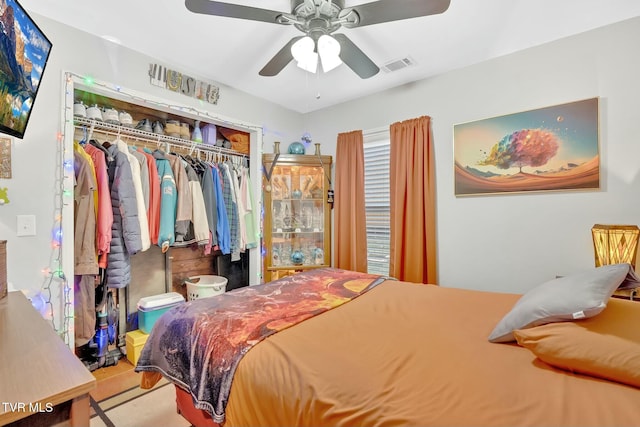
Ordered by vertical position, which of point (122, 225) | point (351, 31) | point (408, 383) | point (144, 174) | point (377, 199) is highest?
point (351, 31)

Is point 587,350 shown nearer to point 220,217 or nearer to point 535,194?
point 535,194

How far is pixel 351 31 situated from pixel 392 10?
0.69 meters

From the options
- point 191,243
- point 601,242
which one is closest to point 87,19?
point 191,243

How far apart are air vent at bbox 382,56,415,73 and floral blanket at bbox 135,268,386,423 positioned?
194 centimetres

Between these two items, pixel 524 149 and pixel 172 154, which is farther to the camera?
pixel 172 154

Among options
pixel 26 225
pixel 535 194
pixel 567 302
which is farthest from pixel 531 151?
pixel 26 225

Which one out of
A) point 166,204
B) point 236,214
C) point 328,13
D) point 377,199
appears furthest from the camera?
point 377,199

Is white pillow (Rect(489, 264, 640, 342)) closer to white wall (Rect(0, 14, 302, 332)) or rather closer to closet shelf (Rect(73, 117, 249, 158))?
white wall (Rect(0, 14, 302, 332))

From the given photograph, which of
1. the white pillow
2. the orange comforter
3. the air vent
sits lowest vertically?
the orange comforter

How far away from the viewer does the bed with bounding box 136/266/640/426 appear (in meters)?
0.83

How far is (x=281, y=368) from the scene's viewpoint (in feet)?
3.43

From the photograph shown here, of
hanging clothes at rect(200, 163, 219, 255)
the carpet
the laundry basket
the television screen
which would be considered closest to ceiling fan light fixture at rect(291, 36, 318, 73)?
the television screen

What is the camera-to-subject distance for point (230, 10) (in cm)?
158

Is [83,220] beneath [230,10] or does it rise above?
beneath
